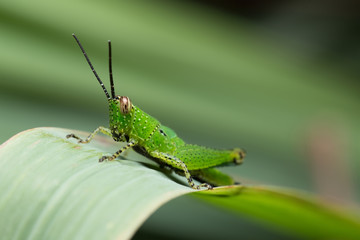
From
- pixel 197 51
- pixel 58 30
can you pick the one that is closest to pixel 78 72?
pixel 58 30

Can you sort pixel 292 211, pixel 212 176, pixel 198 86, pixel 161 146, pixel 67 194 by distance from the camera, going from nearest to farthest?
pixel 67 194, pixel 292 211, pixel 161 146, pixel 212 176, pixel 198 86

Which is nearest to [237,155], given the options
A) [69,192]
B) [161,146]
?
[161,146]

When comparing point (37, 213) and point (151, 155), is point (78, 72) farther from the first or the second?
point (37, 213)

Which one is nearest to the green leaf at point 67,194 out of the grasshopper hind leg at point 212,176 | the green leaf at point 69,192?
the green leaf at point 69,192

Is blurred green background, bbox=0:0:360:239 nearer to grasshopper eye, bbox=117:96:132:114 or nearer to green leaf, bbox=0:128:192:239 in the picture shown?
grasshopper eye, bbox=117:96:132:114

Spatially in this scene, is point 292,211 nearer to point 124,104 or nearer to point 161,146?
point 161,146

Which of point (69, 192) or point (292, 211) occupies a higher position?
point (69, 192)

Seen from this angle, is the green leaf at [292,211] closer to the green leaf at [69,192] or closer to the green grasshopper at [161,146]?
the green leaf at [69,192]
